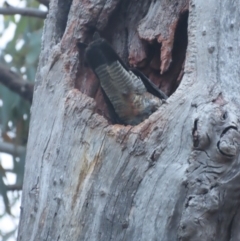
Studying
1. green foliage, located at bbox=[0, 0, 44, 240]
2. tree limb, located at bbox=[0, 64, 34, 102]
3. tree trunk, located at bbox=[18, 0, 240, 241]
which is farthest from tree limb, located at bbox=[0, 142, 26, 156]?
tree trunk, located at bbox=[18, 0, 240, 241]

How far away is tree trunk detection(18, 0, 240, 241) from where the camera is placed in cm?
156

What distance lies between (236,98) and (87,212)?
0.51m

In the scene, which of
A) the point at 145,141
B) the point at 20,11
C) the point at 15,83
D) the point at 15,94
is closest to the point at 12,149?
the point at 15,94

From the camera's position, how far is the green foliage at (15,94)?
3.64 metres

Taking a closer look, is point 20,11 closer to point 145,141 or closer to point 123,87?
point 123,87

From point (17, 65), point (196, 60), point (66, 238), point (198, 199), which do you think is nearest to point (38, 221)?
point (66, 238)

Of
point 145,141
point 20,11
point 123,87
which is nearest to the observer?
point 145,141

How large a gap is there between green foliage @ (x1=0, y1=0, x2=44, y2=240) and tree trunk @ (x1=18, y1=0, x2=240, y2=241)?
4.99ft

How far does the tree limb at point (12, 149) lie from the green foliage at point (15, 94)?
0.09 ft

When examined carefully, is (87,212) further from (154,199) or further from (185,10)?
(185,10)

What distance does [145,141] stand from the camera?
167 cm

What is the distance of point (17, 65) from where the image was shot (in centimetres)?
414

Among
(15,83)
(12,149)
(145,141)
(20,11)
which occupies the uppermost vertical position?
(20,11)

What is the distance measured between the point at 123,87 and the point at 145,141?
377 millimetres
